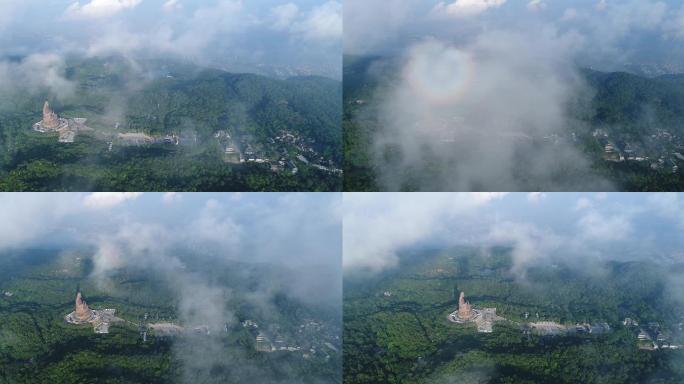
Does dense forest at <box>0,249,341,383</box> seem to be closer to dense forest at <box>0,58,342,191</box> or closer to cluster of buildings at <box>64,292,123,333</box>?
cluster of buildings at <box>64,292,123,333</box>

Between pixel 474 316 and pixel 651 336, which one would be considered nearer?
pixel 474 316

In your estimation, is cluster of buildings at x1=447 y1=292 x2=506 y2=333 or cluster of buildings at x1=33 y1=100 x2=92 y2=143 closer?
cluster of buildings at x1=447 y1=292 x2=506 y2=333

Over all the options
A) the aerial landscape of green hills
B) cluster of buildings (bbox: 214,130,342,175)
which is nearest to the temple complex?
the aerial landscape of green hills

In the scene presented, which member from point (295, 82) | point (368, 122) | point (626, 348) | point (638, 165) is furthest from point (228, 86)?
point (626, 348)

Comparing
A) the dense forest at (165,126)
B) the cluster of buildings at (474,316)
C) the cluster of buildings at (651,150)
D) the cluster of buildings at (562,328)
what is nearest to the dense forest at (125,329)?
the dense forest at (165,126)

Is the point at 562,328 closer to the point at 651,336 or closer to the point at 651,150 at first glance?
the point at 651,336

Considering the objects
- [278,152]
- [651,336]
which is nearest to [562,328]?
[651,336]

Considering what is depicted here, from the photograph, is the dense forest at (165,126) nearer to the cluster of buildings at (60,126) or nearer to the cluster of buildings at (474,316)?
the cluster of buildings at (60,126)

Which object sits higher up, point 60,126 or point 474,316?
point 60,126
